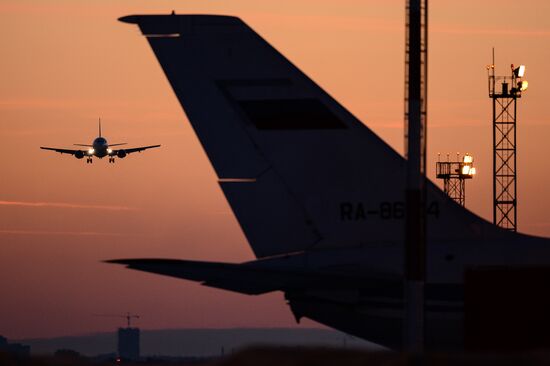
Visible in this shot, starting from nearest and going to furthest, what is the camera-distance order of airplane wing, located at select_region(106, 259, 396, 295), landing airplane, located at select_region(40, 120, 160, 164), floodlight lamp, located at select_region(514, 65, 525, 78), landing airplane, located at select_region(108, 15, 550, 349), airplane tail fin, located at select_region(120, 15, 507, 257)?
airplane wing, located at select_region(106, 259, 396, 295) < landing airplane, located at select_region(108, 15, 550, 349) < airplane tail fin, located at select_region(120, 15, 507, 257) < floodlight lamp, located at select_region(514, 65, 525, 78) < landing airplane, located at select_region(40, 120, 160, 164)

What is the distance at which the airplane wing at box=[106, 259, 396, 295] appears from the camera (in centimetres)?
3006

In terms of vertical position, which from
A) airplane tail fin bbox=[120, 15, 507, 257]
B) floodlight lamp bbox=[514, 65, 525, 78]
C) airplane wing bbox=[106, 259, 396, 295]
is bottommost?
airplane wing bbox=[106, 259, 396, 295]

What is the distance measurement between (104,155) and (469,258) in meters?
119

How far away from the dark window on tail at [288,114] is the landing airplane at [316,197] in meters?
0.03

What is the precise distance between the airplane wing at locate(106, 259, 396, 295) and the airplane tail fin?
1733mm

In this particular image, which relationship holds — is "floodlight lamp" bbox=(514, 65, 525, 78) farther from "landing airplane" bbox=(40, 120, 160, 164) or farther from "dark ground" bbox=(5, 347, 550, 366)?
"landing airplane" bbox=(40, 120, 160, 164)

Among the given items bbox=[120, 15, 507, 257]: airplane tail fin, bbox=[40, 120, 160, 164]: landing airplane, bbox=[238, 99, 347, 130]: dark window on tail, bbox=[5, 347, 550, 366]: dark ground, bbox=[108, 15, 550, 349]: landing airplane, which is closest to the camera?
bbox=[5, 347, 550, 366]: dark ground

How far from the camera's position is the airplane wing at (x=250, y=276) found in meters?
30.1

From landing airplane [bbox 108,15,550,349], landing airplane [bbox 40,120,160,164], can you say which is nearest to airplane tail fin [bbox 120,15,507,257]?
landing airplane [bbox 108,15,550,349]

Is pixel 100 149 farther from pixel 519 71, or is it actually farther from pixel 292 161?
pixel 292 161

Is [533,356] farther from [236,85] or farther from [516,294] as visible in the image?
[236,85]

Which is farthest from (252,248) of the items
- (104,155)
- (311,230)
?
(104,155)

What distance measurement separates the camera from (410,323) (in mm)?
31469

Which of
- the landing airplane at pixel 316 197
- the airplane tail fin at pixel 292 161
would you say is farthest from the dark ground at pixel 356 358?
the airplane tail fin at pixel 292 161
